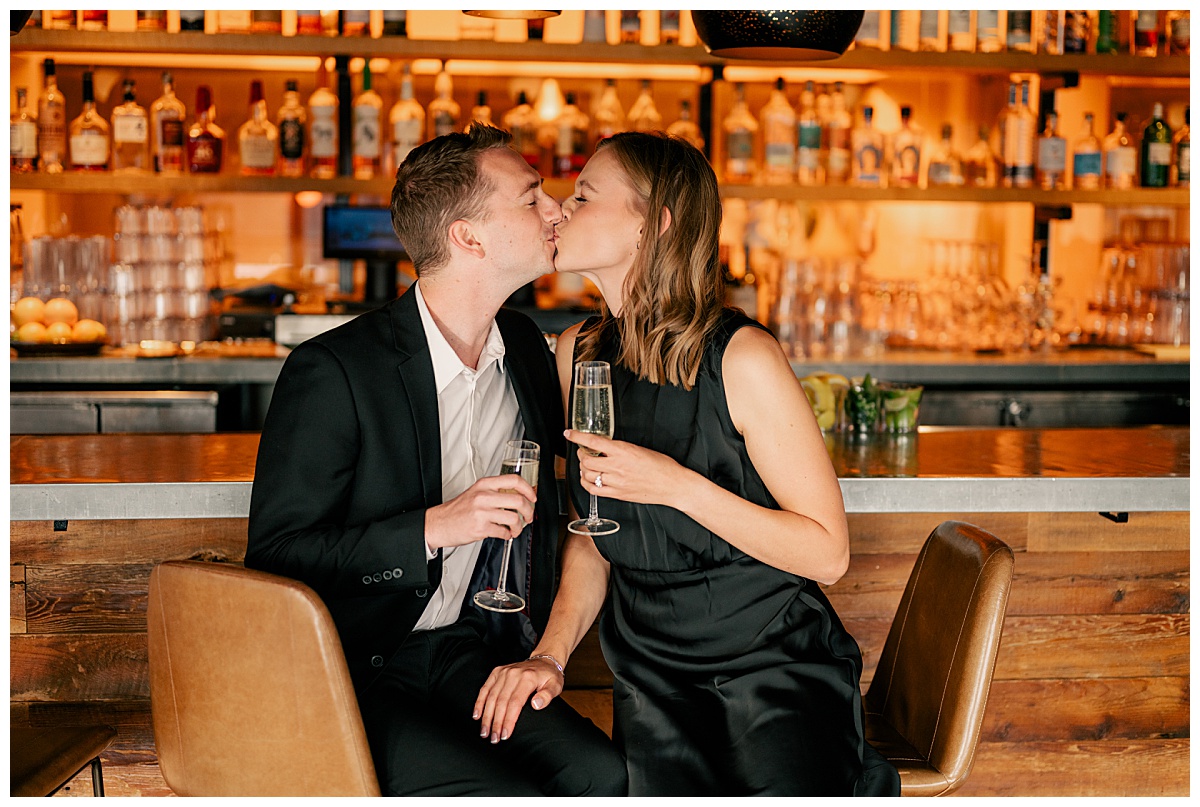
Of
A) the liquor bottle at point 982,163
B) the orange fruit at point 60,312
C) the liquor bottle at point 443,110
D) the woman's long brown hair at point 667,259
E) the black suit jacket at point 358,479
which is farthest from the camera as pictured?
the liquor bottle at point 982,163

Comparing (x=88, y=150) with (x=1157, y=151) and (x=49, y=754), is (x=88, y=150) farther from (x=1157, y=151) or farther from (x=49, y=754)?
(x=1157, y=151)

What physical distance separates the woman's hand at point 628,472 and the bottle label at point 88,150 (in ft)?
10.0

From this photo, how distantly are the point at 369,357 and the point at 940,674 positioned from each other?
956mm

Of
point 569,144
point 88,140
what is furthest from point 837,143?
point 88,140

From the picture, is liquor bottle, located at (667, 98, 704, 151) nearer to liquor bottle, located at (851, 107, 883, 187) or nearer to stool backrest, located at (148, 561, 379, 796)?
liquor bottle, located at (851, 107, 883, 187)

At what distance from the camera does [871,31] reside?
4188 mm

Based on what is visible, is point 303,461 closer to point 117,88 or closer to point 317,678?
point 317,678

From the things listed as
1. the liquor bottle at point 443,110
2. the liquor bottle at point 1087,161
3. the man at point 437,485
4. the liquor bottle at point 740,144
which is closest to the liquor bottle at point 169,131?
the liquor bottle at point 443,110

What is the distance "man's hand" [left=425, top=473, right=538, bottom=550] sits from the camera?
5.35 feet

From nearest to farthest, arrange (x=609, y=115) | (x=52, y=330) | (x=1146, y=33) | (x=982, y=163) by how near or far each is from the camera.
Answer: (x=52, y=330) → (x=1146, y=33) → (x=609, y=115) → (x=982, y=163)

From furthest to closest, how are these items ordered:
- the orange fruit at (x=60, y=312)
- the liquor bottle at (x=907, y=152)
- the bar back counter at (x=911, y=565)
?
the liquor bottle at (x=907, y=152) → the orange fruit at (x=60, y=312) → the bar back counter at (x=911, y=565)

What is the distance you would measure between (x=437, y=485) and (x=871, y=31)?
298 cm

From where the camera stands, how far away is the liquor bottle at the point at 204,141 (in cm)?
416

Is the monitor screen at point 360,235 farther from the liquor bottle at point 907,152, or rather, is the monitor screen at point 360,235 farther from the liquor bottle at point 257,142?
the liquor bottle at point 907,152
